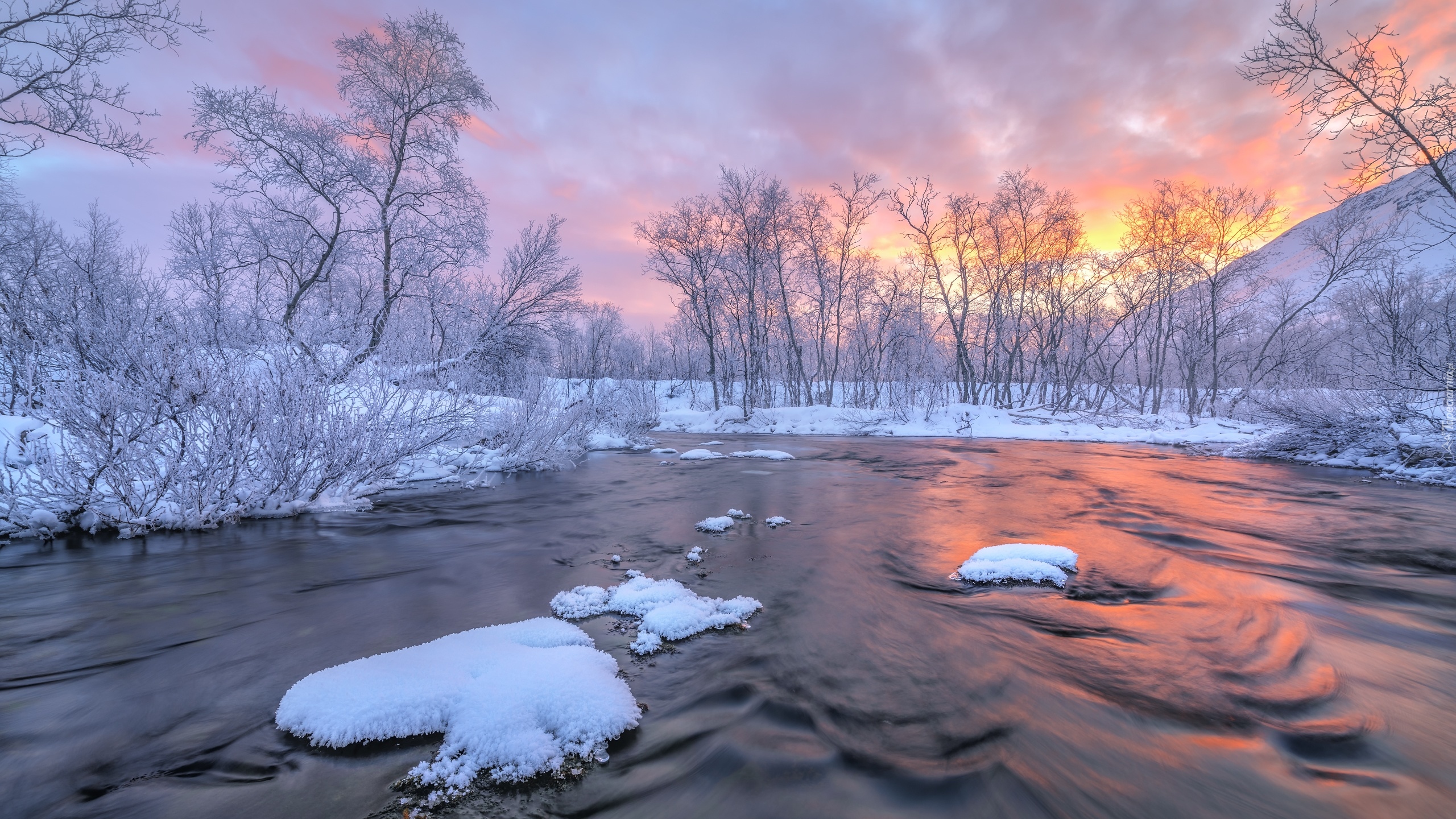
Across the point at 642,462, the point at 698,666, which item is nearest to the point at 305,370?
the point at 698,666

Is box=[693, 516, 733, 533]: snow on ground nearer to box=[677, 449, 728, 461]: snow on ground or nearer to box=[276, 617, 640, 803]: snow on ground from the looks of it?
box=[276, 617, 640, 803]: snow on ground

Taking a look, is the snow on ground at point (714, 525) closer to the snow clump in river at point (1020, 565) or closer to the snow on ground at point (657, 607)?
the snow on ground at point (657, 607)

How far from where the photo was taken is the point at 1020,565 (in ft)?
15.7

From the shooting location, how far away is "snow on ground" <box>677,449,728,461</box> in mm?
14312

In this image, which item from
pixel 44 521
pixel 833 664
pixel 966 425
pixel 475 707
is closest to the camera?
pixel 475 707

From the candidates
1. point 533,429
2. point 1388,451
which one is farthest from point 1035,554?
point 1388,451

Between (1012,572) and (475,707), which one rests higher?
(475,707)

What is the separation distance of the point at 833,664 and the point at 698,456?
37.8 feet

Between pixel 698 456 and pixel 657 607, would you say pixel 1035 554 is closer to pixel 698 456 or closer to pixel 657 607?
pixel 657 607

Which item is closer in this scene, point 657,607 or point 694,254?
point 657,607

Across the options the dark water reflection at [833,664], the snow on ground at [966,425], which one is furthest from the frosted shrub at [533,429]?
the snow on ground at [966,425]

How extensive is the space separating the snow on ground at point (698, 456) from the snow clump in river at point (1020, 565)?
967 centimetres

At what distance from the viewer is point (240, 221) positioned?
15.6 meters

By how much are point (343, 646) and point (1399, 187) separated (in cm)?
1673
